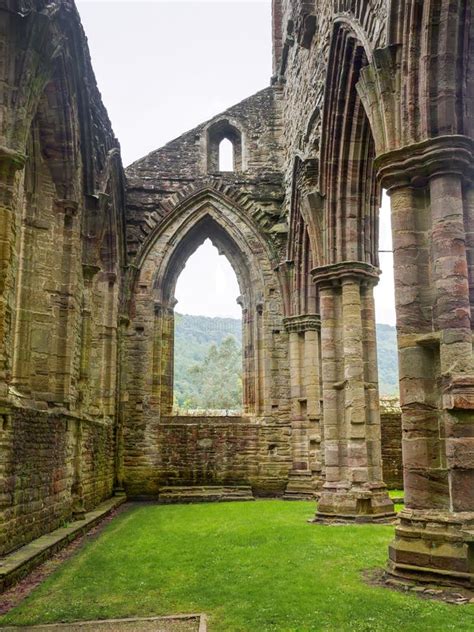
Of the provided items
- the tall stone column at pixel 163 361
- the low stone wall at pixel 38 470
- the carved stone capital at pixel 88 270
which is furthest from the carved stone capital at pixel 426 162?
the tall stone column at pixel 163 361

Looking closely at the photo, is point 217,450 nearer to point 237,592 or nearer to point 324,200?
point 324,200

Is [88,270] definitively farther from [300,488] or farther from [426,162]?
[300,488]

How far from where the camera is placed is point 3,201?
597 centimetres

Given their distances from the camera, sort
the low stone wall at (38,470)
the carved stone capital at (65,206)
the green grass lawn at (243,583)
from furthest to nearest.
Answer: the carved stone capital at (65,206) < the low stone wall at (38,470) < the green grass lawn at (243,583)

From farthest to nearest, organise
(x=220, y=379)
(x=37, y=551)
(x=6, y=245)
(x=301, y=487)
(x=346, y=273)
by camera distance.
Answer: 1. (x=220, y=379)
2. (x=301, y=487)
3. (x=346, y=273)
4. (x=37, y=551)
5. (x=6, y=245)

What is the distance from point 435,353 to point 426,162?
168 cm

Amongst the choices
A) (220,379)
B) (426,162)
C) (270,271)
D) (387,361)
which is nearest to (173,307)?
(270,271)

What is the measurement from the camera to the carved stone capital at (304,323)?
13.1m

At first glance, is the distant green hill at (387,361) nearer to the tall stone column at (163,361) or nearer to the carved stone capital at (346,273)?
the tall stone column at (163,361)

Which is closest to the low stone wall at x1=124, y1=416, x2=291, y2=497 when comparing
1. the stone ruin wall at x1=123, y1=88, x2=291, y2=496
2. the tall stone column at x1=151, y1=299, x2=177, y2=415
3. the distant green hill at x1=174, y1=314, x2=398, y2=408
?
the stone ruin wall at x1=123, y1=88, x2=291, y2=496

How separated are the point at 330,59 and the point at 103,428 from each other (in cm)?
740

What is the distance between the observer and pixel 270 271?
47.4 ft

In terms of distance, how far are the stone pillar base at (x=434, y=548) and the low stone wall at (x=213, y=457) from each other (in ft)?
27.7

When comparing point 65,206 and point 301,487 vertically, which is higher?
point 65,206
